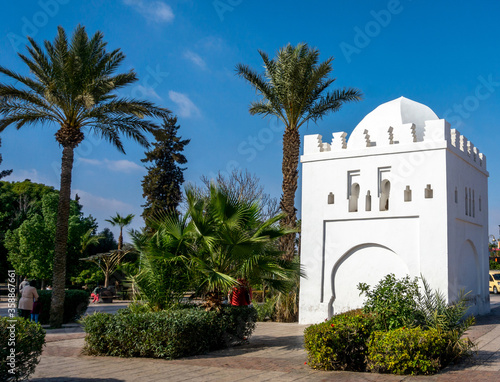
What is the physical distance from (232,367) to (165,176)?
96.7ft

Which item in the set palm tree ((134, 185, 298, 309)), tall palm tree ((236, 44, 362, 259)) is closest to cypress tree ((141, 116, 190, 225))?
tall palm tree ((236, 44, 362, 259))

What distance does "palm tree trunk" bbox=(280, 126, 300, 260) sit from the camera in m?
19.7

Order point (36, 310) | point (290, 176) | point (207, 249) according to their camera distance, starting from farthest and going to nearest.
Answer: point (290, 176) → point (36, 310) → point (207, 249)

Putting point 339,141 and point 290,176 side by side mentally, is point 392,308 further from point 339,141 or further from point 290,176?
point 290,176

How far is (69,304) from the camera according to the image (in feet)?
55.9

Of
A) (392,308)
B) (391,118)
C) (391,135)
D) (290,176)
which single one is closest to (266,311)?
(290,176)

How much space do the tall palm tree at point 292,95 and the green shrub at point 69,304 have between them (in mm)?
7588

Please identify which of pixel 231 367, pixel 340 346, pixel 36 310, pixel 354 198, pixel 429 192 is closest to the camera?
pixel 340 346

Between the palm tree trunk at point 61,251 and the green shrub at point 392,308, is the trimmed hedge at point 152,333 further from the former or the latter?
the palm tree trunk at point 61,251

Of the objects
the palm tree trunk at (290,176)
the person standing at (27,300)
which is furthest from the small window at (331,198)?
the person standing at (27,300)

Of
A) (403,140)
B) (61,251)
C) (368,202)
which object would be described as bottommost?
(61,251)

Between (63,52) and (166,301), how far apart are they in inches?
362

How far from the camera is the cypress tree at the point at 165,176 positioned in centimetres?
3738

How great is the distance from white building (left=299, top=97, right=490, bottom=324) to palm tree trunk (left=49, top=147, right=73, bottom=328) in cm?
794
